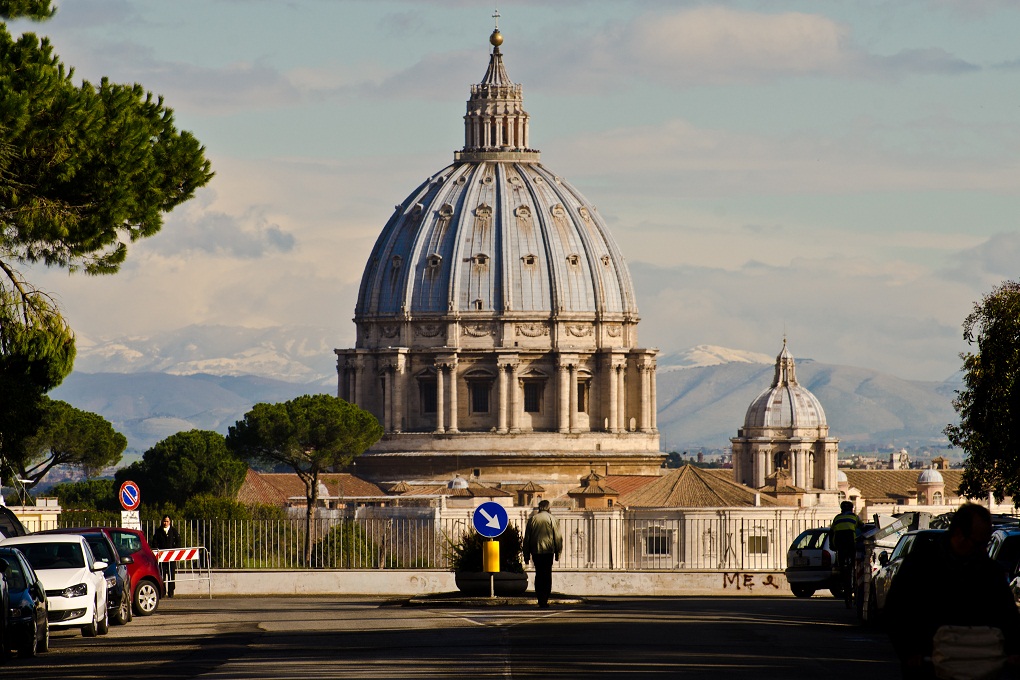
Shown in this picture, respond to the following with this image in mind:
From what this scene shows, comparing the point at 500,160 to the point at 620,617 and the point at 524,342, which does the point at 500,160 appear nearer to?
the point at 524,342

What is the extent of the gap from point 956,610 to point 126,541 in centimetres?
1823

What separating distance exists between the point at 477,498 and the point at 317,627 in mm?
83322

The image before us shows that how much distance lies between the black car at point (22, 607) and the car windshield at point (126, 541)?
758cm

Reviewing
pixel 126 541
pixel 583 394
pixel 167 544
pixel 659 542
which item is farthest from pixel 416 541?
pixel 583 394

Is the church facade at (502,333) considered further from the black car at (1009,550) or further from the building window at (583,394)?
the black car at (1009,550)

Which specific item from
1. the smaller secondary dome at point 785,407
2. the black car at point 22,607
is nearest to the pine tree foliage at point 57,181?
the black car at point 22,607

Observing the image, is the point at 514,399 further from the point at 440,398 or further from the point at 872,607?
the point at 872,607

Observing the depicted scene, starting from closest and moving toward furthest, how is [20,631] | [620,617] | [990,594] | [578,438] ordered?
[990,594] → [20,631] → [620,617] → [578,438]

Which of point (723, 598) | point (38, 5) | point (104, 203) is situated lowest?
point (723, 598)

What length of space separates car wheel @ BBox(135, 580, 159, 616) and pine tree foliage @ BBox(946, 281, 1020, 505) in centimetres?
Answer: 1203

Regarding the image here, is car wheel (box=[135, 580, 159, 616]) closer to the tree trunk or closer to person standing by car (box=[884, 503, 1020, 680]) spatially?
person standing by car (box=[884, 503, 1020, 680])

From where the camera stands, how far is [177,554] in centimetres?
3172

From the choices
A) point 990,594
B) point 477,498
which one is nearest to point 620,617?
point 990,594

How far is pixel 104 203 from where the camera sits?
24.1 m
